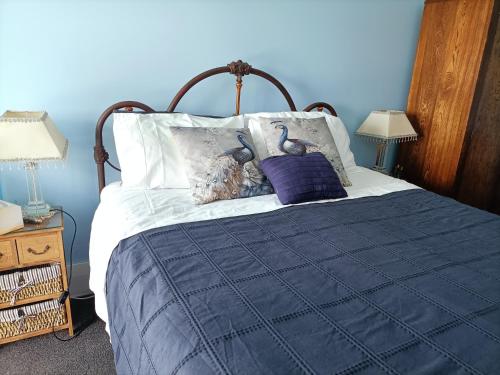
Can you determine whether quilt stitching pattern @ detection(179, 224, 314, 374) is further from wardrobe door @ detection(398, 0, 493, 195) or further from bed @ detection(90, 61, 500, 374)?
wardrobe door @ detection(398, 0, 493, 195)

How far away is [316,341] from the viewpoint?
0.82 meters

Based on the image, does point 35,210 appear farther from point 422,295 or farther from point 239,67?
point 422,295

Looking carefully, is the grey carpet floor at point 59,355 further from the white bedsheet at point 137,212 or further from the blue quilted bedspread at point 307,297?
the blue quilted bedspread at point 307,297

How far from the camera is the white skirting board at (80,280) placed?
2.05 m

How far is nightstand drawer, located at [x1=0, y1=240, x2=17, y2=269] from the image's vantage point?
4.92 ft

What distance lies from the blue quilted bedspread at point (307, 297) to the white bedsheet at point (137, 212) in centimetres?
9

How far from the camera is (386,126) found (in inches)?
98.3

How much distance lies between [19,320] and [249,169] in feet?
4.05

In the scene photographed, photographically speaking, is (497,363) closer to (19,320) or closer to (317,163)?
(317,163)

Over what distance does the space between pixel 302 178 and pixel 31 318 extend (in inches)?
54.9

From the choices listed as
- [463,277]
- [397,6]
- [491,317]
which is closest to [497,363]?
[491,317]

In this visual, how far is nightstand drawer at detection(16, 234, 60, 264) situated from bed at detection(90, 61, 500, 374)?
0.17 meters

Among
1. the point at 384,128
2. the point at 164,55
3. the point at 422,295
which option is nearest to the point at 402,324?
the point at 422,295

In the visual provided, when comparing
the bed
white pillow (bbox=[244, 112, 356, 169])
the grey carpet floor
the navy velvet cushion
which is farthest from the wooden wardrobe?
the grey carpet floor
